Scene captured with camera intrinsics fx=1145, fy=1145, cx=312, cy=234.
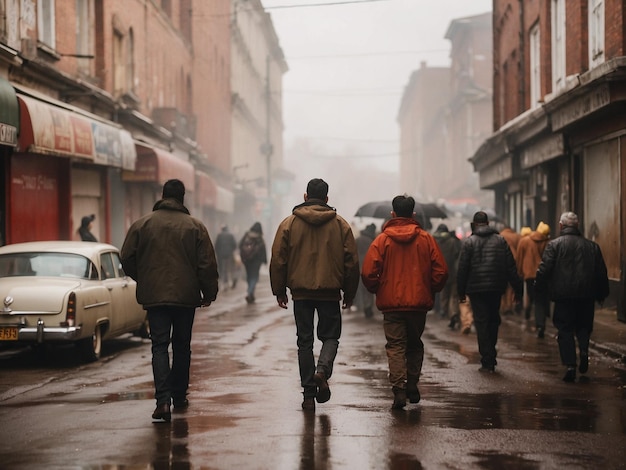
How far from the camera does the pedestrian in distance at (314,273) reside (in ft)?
30.2

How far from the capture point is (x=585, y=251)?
11.8m

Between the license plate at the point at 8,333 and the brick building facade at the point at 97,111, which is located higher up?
the brick building facade at the point at 97,111

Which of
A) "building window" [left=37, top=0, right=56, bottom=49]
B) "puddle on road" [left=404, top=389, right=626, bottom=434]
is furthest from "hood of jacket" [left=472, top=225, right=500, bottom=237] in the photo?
"building window" [left=37, top=0, right=56, bottom=49]

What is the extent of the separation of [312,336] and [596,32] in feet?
45.4

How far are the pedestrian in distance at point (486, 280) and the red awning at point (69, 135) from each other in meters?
7.95

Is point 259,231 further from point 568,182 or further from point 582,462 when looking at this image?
point 582,462

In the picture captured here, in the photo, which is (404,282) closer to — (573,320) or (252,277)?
(573,320)

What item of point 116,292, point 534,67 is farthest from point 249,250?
point 116,292

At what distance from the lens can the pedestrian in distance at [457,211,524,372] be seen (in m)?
12.5

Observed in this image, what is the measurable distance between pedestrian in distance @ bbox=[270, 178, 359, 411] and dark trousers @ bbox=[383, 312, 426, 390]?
17.4 inches

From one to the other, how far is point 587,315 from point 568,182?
12.5 meters

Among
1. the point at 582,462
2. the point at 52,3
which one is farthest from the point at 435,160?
the point at 582,462

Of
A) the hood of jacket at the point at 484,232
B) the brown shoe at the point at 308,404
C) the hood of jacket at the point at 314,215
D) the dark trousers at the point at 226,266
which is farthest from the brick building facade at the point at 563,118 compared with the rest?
the brown shoe at the point at 308,404

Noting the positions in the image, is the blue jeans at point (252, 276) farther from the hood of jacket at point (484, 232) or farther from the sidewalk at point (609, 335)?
the hood of jacket at point (484, 232)
